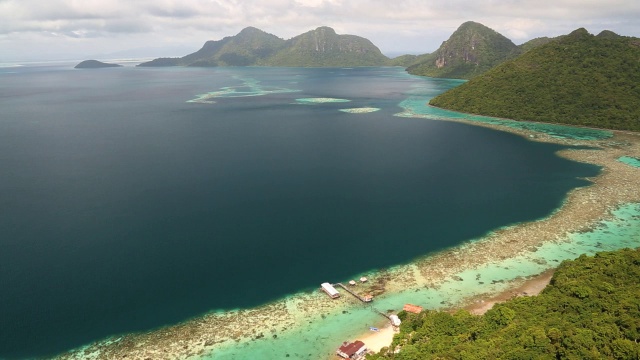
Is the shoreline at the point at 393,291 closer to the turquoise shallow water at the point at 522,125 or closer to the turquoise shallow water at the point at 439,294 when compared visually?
the turquoise shallow water at the point at 439,294

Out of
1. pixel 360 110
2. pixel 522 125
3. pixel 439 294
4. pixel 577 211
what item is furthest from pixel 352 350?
pixel 360 110

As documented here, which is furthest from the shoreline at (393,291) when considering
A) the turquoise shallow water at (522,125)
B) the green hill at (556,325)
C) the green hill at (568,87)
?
the green hill at (568,87)

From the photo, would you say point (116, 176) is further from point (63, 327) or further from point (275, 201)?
point (63, 327)

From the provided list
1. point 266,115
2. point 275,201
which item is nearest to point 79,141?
point 266,115

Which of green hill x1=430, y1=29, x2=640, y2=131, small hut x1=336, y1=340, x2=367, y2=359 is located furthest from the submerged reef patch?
small hut x1=336, y1=340, x2=367, y2=359

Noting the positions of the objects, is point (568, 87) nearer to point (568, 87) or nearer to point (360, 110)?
point (568, 87)

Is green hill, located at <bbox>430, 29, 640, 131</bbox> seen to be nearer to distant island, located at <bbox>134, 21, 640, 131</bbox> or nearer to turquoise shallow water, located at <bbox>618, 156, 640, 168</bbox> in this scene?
distant island, located at <bbox>134, 21, 640, 131</bbox>

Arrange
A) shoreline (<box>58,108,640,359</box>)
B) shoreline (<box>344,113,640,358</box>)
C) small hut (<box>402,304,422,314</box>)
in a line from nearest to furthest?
1. shoreline (<box>58,108,640,359</box>)
2. small hut (<box>402,304,422,314</box>)
3. shoreline (<box>344,113,640,358</box>)
